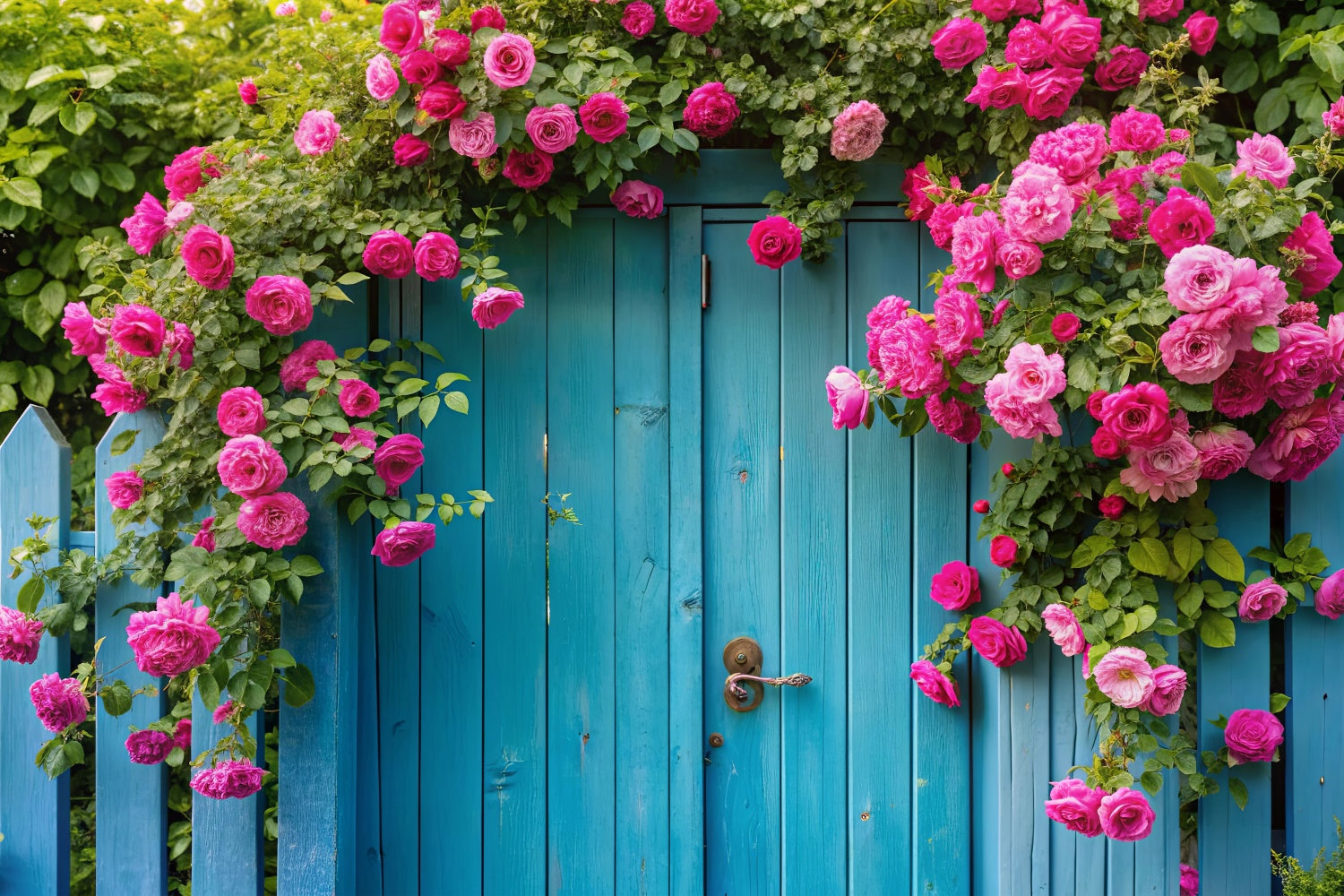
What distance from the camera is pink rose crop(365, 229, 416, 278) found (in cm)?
185

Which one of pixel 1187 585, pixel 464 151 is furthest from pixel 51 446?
pixel 1187 585

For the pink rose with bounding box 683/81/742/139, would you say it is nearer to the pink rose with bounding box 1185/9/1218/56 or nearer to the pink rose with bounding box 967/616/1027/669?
the pink rose with bounding box 1185/9/1218/56

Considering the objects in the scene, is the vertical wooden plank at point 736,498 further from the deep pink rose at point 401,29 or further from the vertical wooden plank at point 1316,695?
the vertical wooden plank at point 1316,695

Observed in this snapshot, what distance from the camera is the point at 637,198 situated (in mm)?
2045

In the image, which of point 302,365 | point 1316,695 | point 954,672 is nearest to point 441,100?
point 302,365

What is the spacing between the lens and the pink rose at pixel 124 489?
1.78 meters

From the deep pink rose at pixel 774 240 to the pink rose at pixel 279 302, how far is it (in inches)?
40.0

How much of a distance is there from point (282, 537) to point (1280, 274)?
7.00 feet

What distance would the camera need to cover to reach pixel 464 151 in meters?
1.85

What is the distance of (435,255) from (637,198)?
52cm

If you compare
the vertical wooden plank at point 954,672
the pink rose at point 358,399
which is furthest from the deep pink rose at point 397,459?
the vertical wooden plank at point 954,672

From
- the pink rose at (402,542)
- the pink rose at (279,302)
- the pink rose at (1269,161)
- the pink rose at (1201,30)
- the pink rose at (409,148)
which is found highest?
the pink rose at (1201,30)

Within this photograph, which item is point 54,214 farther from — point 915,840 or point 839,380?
point 915,840

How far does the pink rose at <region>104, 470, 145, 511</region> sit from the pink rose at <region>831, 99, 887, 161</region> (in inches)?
68.5
